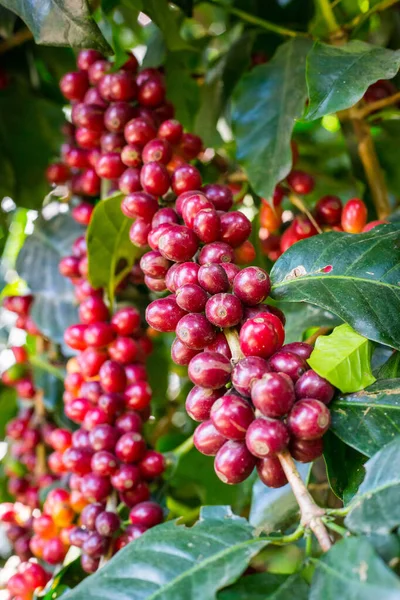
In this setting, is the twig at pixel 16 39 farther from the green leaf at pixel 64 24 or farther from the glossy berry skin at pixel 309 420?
the glossy berry skin at pixel 309 420

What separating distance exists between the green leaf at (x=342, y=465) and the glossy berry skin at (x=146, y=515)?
31 cm

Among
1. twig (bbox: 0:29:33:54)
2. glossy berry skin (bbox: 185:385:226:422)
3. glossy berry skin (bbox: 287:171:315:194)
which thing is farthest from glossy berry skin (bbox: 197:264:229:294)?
twig (bbox: 0:29:33:54)

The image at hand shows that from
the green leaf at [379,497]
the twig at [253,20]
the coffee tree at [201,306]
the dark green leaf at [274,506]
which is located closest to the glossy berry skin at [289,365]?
the coffee tree at [201,306]

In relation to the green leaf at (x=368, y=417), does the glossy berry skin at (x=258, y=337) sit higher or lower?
higher

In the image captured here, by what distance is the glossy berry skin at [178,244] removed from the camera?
0.66 metres

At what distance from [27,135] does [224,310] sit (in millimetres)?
888

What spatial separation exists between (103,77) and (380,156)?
688 millimetres

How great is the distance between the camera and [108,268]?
3.20 ft

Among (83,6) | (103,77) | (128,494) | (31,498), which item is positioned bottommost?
(31,498)

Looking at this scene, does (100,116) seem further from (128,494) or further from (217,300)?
(128,494)

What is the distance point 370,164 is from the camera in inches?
42.5

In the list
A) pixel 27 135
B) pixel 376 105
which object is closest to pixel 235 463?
pixel 376 105

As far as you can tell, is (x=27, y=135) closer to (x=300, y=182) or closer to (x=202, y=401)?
(x=300, y=182)

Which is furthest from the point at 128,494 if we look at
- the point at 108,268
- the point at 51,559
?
the point at 108,268
